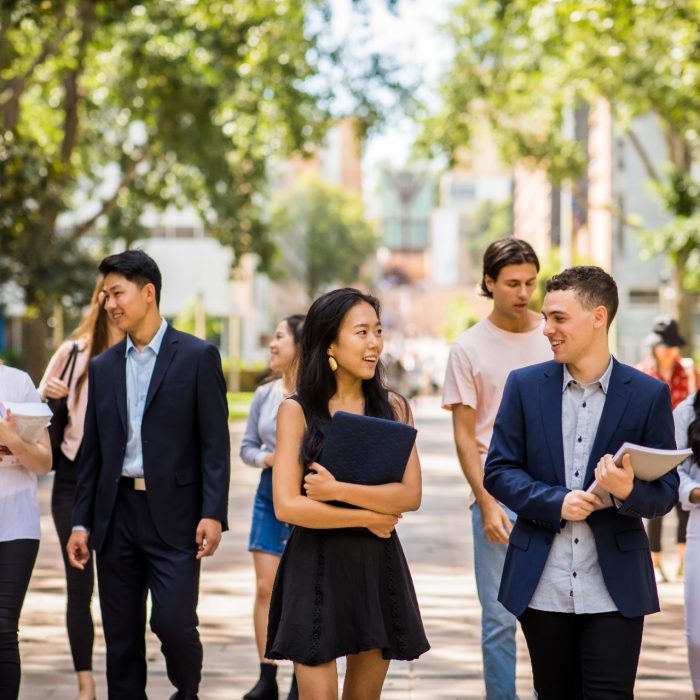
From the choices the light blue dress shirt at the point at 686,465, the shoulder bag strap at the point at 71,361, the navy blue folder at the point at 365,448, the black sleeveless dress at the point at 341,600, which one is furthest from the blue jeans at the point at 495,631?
the shoulder bag strap at the point at 71,361

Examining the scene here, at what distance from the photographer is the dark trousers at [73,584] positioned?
7.11 meters

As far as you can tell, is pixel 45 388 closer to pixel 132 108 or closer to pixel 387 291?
pixel 132 108

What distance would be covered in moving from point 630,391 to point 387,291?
18501cm

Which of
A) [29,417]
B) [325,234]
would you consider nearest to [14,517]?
[29,417]

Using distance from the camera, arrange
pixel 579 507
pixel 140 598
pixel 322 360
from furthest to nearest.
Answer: pixel 140 598 < pixel 322 360 < pixel 579 507

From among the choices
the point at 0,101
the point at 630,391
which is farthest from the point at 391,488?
the point at 0,101

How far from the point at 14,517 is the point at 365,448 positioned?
190cm

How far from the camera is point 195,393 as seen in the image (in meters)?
5.93

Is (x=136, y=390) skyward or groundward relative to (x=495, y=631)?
skyward

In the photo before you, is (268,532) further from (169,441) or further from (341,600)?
(341,600)

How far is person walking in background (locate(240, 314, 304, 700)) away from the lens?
731 centimetres

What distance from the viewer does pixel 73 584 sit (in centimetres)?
712

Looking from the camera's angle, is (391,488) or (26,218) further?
(26,218)

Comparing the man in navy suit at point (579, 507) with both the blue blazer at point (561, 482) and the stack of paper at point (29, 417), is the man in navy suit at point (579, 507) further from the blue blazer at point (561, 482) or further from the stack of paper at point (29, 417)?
the stack of paper at point (29, 417)
